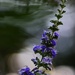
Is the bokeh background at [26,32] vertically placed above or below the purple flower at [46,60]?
above

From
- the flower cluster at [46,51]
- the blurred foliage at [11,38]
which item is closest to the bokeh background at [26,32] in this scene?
the blurred foliage at [11,38]

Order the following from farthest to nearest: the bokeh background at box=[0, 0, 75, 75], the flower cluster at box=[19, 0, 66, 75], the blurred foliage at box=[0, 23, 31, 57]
A: the blurred foliage at box=[0, 23, 31, 57]
the bokeh background at box=[0, 0, 75, 75]
the flower cluster at box=[19, 0, 66, 75]

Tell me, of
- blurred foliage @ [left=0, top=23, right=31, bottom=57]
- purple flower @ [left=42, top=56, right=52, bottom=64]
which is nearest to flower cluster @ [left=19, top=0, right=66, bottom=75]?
purple flower @ [left=42, top=56, right=52, bottom=64]

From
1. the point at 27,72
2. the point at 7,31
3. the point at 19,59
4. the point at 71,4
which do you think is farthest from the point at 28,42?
the point at 27,72

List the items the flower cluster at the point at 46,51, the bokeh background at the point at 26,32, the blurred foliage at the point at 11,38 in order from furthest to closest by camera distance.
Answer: the blurred foliage at the point at 11,38 → the bokeh background at the point at 26,32 → the flower cluster at the point at 46,51

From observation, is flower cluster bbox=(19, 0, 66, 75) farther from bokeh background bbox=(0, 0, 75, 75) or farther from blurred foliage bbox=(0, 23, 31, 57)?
blurred foliage bbox=(0, 23, 31, 57)

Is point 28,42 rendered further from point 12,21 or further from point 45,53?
point 45,53

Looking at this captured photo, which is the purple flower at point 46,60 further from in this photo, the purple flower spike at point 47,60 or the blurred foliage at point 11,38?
the blurred foliage at point 11,38

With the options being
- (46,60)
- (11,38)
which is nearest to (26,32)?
(11,38)

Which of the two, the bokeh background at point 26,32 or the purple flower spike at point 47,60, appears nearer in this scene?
the purple flower spike at point 47,60

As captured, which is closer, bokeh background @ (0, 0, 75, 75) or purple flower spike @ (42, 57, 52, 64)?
purple flower spike @ (42, 57, 52, 64)
